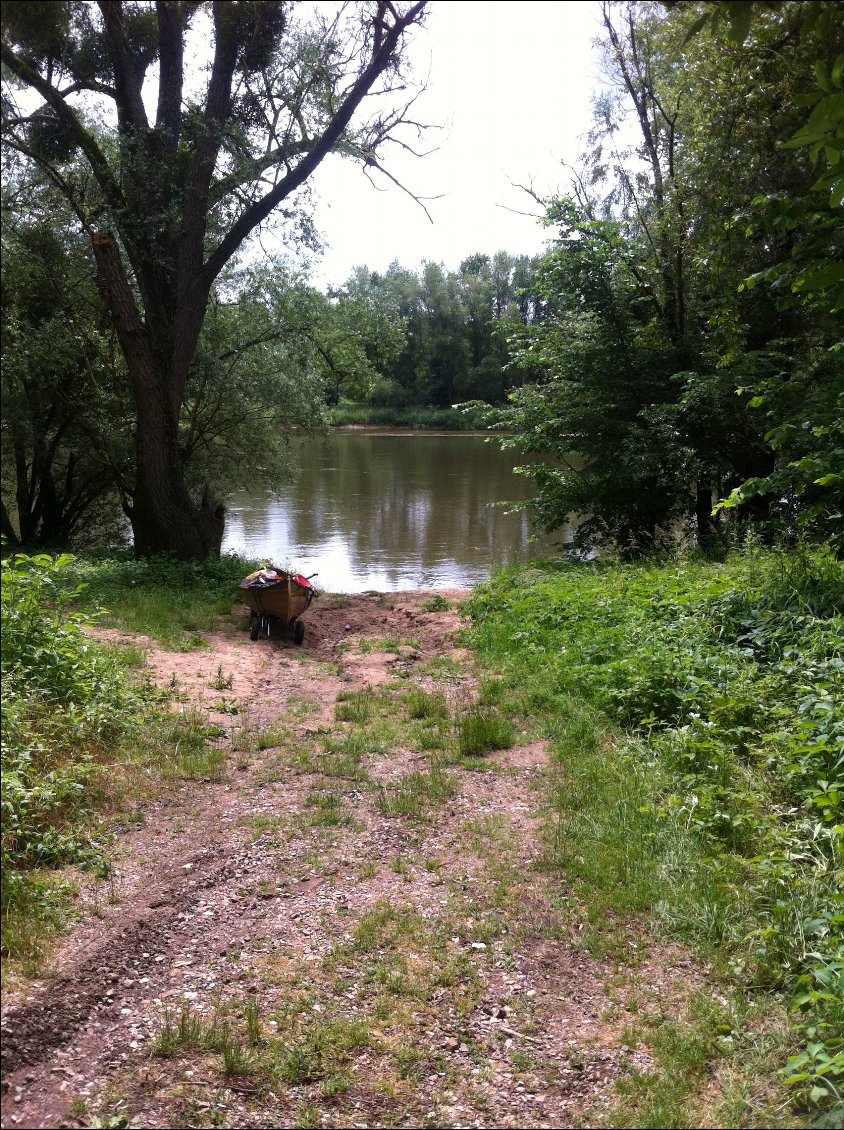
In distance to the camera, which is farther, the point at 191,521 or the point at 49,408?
the point at 49,408

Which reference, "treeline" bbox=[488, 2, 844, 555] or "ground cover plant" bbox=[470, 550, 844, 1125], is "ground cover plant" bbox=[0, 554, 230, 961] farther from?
"treeline" bbox=[488, 2, 844, 555]

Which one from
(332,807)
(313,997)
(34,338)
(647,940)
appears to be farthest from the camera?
(34,338)

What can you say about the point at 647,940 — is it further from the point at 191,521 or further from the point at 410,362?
the point at 410,362

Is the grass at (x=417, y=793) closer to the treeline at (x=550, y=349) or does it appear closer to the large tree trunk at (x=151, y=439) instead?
the treeline at (x=550, y=349)

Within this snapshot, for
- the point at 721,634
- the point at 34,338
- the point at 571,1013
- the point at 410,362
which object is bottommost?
the point at 571,1013

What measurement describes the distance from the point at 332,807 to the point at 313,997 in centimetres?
178

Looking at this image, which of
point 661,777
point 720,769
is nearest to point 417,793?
point 661,777

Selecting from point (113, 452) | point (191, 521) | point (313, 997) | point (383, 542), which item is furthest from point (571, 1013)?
point (383, 542)

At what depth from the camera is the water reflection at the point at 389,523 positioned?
1886 centimetres

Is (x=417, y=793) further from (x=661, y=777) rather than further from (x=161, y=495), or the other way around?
(x=161, y=495)

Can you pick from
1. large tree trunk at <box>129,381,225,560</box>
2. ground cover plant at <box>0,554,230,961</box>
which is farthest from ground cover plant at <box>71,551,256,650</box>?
ground cover plant at <box>0,554,230,961</box>

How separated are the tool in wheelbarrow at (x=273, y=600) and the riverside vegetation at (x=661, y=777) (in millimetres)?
2928

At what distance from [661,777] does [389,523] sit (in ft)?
64.3

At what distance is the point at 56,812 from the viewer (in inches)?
173
